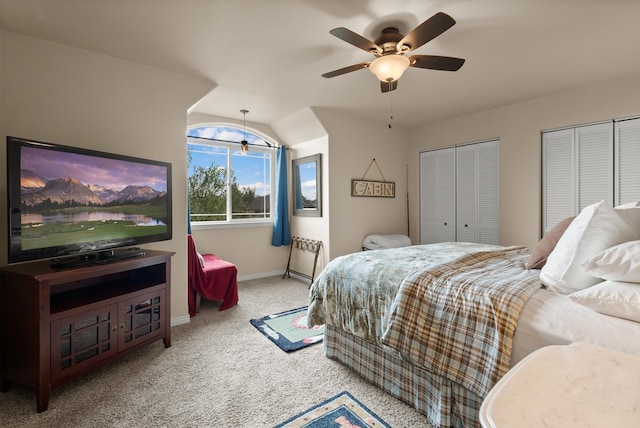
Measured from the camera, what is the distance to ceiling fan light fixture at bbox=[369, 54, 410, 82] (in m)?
2.12

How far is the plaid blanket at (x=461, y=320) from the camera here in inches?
51.7

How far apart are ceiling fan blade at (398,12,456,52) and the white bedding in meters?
1.57

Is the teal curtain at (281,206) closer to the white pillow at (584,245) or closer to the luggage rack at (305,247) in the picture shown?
the luggage rack at (305,247)

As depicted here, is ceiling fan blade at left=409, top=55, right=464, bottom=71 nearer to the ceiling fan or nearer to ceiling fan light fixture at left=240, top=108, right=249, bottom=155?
the ceiling fan

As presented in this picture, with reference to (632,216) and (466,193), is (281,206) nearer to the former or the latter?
(466,193)

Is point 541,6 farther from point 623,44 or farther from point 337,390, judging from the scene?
point 337,390

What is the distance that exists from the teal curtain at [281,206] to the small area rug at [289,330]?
5.61ft

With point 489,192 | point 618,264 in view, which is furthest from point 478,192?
point 618,264

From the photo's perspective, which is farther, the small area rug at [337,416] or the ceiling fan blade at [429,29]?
the ceiling fan blade at [429,29]

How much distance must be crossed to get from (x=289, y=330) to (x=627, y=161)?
3864 mm

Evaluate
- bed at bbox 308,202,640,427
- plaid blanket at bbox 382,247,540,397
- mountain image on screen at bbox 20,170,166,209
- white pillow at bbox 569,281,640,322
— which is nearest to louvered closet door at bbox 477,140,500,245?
bed at bbox 308,202,640,427

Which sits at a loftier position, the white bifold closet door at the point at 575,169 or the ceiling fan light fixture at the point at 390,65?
the ceiling fan light fixture at the point at 390,65

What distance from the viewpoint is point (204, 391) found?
1939 millimetres

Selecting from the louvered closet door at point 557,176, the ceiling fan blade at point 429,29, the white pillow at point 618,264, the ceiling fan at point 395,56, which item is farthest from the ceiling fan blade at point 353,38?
the louvered closet door at point 557,176
